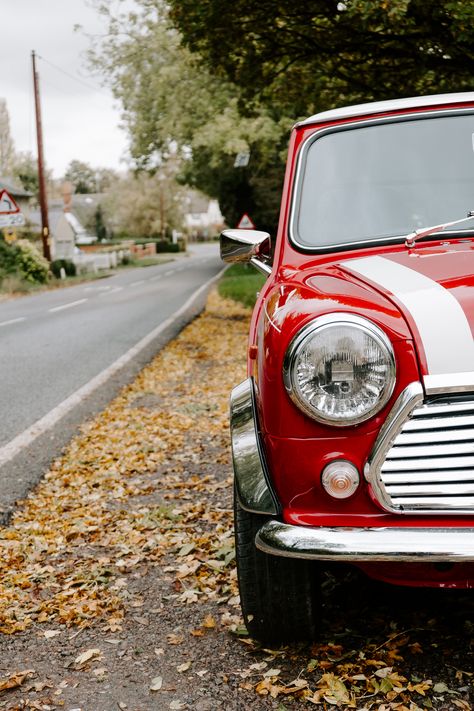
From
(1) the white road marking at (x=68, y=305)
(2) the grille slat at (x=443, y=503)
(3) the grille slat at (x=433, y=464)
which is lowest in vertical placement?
(1) the white road marking at (x=68, y=305)

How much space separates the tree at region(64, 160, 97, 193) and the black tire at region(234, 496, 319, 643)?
122 metres

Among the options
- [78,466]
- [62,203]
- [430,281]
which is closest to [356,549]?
[430,281]

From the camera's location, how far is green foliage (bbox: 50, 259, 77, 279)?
34500mm

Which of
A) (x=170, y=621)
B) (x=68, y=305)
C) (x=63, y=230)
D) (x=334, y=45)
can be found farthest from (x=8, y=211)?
(x=170, y=621)

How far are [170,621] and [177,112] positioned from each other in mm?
22930

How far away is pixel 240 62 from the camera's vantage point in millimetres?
10445

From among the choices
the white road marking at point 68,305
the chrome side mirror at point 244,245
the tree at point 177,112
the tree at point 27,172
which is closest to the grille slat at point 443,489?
the chrome side mirror at point 244,245

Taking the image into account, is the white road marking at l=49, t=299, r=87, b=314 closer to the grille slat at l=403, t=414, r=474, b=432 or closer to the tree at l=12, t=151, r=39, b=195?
the grille slat at l=403, t=414, r=474, b=432

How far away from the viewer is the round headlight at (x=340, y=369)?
2.40m

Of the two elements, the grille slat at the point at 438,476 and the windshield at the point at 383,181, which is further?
the windshield at the point at 383,181

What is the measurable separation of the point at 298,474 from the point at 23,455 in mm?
3612

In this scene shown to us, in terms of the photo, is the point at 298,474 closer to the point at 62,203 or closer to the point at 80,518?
the point at 80,518

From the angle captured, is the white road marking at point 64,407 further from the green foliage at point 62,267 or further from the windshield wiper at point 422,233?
the green foliage at point 62,267

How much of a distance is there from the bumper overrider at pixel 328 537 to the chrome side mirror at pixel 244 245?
1.15 m
